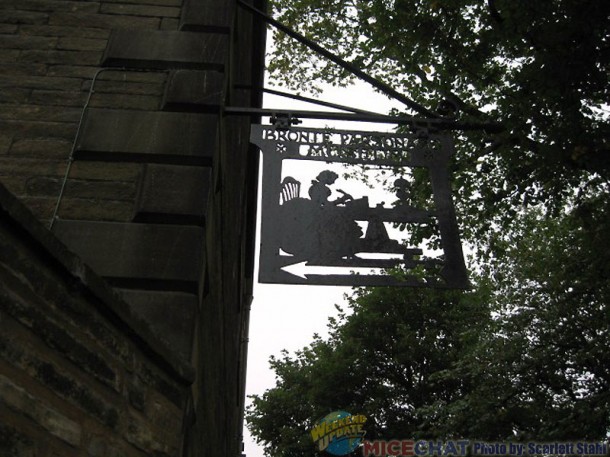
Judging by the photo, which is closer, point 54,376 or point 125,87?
point 54,376

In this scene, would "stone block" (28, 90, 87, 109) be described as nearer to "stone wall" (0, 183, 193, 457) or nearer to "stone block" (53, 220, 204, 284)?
"stone block" (53, 220, 204, 284)

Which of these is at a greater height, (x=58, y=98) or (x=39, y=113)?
(x=58, y=98)

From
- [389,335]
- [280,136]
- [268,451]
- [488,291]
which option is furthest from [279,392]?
[280,136]

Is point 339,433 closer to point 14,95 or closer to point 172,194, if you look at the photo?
point 172,194

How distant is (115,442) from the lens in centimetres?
256

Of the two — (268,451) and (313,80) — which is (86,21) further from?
(268,451)

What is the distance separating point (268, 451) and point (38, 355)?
83.3 feet

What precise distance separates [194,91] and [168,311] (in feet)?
5.23

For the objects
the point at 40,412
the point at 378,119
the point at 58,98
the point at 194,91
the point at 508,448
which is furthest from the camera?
the point at 508,448

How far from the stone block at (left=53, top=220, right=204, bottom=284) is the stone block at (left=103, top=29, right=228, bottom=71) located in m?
1.32

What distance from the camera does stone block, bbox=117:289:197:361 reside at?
3.29m

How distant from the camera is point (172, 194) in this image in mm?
3709

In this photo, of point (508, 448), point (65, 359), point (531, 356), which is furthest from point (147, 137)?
point (531, 356)

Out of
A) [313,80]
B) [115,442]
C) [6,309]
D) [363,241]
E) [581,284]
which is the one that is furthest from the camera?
A: [313,80]
